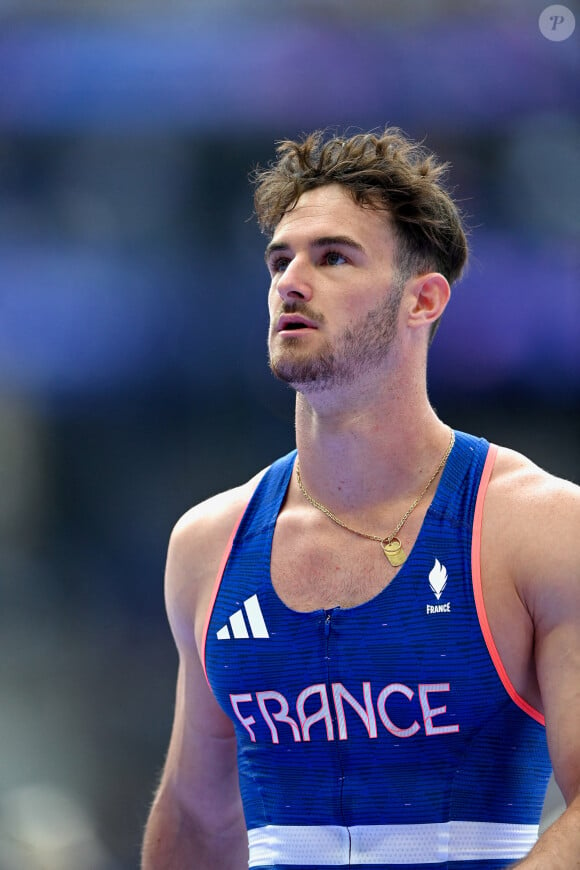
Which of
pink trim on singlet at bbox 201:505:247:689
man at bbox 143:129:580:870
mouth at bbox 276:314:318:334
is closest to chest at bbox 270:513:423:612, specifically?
man at bbox 143:129:580:870

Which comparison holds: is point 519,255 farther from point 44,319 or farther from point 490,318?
point 44,319

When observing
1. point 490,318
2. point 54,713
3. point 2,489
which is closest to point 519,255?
point 490,318

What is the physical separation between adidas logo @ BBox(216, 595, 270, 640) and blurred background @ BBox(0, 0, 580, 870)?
3.46 metres

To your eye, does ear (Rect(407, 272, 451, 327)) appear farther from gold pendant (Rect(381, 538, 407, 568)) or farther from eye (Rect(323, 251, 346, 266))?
gold pendant (Rect(381, 538, 407, 568))

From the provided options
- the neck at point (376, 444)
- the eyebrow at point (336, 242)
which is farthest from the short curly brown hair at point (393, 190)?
the neck at point (376, 444)

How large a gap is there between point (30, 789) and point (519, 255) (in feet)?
13.4

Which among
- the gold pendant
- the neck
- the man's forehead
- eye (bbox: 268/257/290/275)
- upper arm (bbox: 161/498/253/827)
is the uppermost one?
the man's forehead

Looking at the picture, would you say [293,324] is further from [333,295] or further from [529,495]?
[529,495]

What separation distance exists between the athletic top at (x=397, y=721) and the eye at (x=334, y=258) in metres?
0.57

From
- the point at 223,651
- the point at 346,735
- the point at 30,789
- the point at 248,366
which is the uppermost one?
the point at 248,366

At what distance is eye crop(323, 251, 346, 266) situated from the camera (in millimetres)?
2654

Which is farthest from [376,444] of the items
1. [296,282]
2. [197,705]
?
[197,705]

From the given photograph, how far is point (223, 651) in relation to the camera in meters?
2.59

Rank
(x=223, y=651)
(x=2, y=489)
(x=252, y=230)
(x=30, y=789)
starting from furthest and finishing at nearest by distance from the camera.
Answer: (x=252, y=230) → (x=2, y=489) → (x=30, y=789) → (x=223, y=651)
